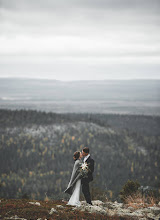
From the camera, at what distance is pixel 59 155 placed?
2382 inches

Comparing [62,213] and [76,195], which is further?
[76,195]

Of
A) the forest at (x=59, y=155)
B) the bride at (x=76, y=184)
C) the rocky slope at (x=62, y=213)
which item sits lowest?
the forest at (x=59, y=155)

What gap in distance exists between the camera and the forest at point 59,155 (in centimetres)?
4512

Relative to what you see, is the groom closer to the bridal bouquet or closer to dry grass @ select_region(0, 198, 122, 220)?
the bridal bouquet

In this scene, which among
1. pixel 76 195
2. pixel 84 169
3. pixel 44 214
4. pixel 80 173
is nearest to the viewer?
pixel 44 214

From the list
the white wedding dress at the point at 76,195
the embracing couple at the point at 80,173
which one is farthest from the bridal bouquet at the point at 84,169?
the white wedding dress at the point at 76,195

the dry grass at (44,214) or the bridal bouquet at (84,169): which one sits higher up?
the bridal bouquet at (84,169)

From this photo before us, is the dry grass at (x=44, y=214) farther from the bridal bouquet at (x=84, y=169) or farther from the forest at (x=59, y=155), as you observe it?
the forest at (x=59, y=155)

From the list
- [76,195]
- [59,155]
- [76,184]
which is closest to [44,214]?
[76,195]

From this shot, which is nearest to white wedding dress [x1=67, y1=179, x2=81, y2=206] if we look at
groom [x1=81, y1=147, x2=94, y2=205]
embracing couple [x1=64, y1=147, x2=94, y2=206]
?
embracing couple [x1=64, y1=147, x2=94, y2=206]

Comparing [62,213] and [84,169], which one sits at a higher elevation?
[84,169]

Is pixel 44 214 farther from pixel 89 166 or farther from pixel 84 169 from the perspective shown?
pixel 89 166

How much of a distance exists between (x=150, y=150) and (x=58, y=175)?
36649 millimetres

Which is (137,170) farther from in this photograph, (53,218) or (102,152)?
(53,218)
